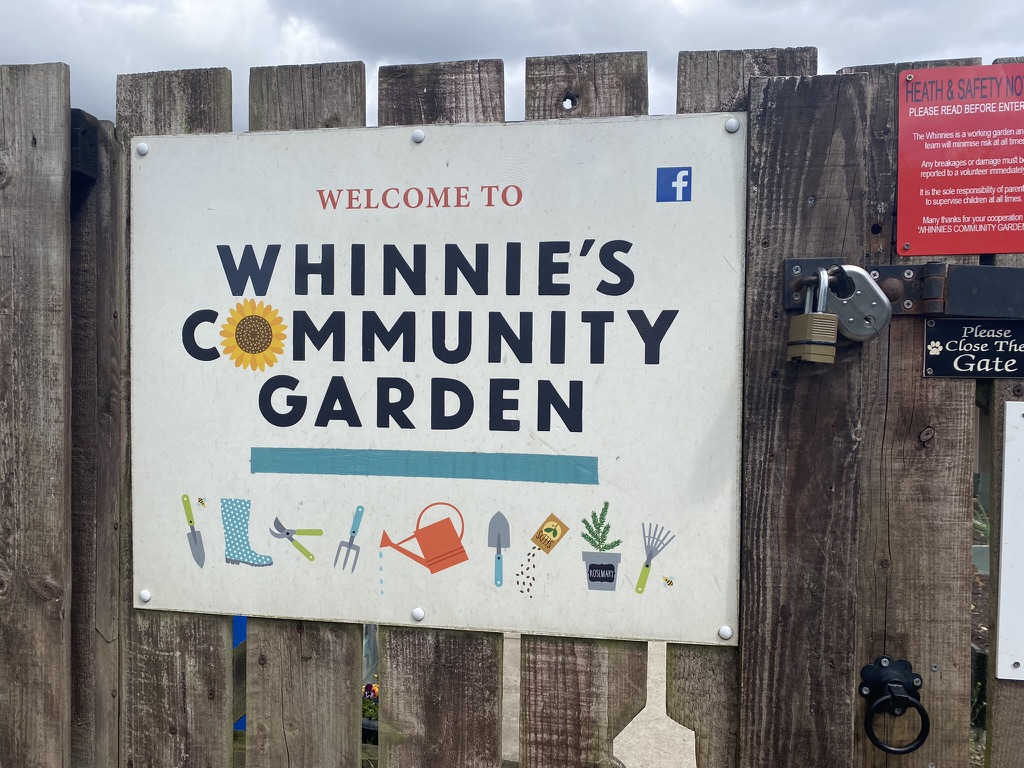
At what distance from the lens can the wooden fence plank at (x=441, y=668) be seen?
5.42ft

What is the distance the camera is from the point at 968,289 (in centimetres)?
150

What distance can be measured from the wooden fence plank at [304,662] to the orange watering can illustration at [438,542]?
0.27 m

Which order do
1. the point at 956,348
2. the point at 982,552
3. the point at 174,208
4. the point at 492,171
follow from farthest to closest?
1. the point at 982,552
2. the point at 174,208
3. the point at 492,171
4. the point at 956,348

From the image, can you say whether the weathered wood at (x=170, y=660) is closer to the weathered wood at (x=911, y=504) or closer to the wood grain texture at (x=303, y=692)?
the wood grain texture at (x=303, y=692)

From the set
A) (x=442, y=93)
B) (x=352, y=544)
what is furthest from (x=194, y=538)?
(x=442, y=93)

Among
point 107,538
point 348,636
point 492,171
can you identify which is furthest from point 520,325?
point 107,538

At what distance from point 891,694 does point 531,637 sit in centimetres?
85

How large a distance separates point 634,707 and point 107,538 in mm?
1482

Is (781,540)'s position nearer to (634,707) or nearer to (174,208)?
(634,707)

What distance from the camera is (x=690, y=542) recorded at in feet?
5.19

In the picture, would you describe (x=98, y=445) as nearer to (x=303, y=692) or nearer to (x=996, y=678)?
(x=303, y=692)

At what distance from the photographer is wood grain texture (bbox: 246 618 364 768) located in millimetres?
1725

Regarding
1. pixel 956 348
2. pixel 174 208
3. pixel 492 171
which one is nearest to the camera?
pixel 956 348

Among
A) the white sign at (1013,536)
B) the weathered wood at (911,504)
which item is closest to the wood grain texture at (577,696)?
the weathered wood at (911,504)
